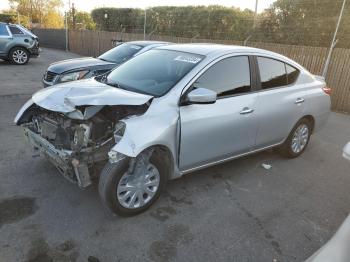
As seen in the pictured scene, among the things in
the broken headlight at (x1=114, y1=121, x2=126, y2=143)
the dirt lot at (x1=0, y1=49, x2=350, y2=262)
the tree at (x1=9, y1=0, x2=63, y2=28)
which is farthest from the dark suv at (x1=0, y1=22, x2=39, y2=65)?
the tree at (x1=9, y1=0, x2=63, y2=28)

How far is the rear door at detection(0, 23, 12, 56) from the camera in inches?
515

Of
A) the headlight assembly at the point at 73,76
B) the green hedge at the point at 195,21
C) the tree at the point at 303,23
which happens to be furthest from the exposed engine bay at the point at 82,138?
the green hedge at the point at 195,21

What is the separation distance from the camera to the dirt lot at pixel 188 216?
2.96 metres

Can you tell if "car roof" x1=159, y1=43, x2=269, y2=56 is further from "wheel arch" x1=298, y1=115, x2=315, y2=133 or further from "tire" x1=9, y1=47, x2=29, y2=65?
"tire" x1=9, y1=47, x2=29, y2=65

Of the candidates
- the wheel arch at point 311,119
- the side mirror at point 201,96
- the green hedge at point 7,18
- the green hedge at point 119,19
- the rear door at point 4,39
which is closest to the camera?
the side mirror at point 201,96

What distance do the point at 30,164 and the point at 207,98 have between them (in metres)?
2.67

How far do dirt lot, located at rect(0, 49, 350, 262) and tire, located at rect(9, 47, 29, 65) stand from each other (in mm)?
10042

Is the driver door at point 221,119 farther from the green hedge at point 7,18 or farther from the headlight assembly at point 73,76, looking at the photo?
the green hedge at point 7,18

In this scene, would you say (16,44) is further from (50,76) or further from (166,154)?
(166,154)

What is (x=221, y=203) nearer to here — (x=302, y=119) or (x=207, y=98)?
(x=207, y=98)

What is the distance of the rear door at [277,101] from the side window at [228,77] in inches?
11.0

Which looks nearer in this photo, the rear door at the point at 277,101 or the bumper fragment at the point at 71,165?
the bumper fragment at the point at 71,165

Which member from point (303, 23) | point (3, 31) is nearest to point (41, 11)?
point (3, 31)

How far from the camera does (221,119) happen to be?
12.4ft
